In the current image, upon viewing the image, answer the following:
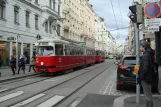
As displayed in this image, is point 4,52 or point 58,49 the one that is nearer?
point 58,49

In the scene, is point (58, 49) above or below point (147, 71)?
above

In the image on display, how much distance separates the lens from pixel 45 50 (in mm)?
20047

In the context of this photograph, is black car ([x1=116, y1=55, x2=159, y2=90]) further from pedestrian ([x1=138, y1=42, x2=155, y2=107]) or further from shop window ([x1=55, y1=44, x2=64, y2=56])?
shop window ([x1=55, y1=44, x2=64, y2=56])

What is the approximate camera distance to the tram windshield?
19766 mm

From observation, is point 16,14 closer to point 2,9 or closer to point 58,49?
point 2,9

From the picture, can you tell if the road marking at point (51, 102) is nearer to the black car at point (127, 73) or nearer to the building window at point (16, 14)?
the black car at point (127, 73)

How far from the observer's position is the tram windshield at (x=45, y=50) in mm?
19766

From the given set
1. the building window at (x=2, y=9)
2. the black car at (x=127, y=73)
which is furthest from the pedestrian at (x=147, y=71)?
the building window at (x=2, y=9)

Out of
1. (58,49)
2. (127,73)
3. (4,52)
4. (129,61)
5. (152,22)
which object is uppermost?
(152,22)

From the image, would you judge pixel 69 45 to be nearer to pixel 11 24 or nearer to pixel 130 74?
pixel 11 24

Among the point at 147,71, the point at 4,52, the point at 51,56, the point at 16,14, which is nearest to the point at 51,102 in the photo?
the point at 147,71

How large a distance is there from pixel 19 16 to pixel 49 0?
11.5m

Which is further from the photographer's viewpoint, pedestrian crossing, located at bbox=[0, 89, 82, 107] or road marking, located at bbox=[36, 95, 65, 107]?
pedestrian crossing, located at bbox=[0, 89, 82, 107]

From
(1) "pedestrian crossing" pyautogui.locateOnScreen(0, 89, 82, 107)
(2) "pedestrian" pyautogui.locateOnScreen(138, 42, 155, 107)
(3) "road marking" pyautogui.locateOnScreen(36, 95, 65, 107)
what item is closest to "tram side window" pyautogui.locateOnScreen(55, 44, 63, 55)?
(1) "pedestrian crossing" pyautogui.locateOnScreen(0, 89, 82, 107)
